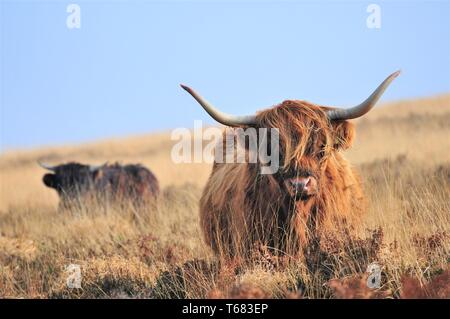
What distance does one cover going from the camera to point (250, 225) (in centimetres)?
613

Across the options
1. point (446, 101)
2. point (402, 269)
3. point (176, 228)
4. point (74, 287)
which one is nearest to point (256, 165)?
point (402, 269)

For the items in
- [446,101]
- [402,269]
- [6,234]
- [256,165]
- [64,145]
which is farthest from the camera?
[64,145]

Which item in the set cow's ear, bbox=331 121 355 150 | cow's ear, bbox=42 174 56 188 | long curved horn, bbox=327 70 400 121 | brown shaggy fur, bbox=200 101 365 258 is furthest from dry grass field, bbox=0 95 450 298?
long curved horn, bbox=327 70 400 121

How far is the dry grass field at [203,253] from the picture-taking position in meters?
5.17

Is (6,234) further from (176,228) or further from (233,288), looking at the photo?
(233,288)

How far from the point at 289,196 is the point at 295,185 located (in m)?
0.23

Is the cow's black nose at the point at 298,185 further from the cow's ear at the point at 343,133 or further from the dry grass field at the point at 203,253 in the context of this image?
the cow's ear at the point at 343,133

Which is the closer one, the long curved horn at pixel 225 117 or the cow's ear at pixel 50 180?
the long curved horn at pixel 225 117

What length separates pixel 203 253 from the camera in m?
7.03

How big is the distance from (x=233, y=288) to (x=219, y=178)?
244 centimetres

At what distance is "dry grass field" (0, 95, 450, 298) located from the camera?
5.17m

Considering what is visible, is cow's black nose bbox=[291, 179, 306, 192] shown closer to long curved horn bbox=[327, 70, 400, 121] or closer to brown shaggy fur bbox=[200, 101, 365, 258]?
brown shaggy fur bbox=[200, 101, 365, 258]

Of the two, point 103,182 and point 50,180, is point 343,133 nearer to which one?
point 103,182

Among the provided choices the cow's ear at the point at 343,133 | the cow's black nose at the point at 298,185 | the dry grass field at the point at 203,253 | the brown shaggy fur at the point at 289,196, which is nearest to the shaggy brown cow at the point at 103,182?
the dry grass field at the point at 203,253
